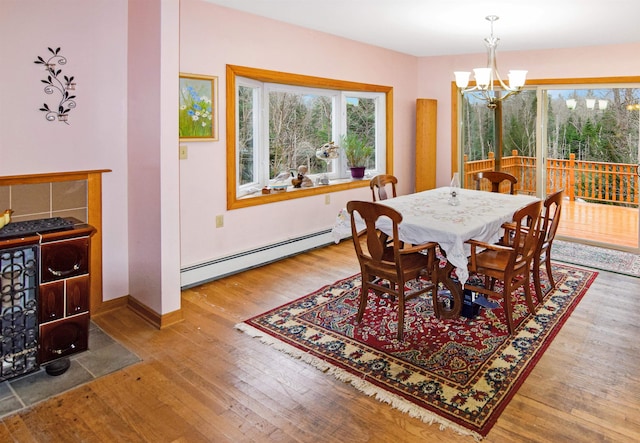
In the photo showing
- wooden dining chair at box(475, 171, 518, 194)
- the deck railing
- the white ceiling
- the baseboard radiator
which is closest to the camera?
the white ceiling

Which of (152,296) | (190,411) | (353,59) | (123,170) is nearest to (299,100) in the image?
(353,59)

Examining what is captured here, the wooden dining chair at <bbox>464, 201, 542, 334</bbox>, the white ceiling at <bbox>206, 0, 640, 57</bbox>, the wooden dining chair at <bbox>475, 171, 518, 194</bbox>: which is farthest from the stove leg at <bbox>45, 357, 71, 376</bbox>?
the wooden dining chair at <bbox>475, 171, 518, 194</bbox>

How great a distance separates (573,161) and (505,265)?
329 centimetres

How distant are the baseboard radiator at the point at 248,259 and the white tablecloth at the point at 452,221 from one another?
1183mm

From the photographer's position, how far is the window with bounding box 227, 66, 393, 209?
14.2 ft

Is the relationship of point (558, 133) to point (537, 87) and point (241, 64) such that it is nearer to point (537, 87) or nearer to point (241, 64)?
point (537, 87)

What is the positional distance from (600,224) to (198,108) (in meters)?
4.86

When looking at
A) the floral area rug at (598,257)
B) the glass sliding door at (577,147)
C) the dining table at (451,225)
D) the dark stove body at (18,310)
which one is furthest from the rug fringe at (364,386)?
the glass sliding door at (577,147)

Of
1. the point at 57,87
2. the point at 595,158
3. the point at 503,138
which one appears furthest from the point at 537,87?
the point at 57,87

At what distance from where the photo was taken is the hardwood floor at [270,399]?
2.06 metres

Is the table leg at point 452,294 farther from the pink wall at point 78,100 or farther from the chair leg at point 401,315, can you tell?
the pink wall at point 78,100

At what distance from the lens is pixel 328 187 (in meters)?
5.25

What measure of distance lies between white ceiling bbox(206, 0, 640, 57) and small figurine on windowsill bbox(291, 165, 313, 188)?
1.44 meters

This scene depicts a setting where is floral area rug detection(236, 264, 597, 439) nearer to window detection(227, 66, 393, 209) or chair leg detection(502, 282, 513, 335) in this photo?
chair leg detection(502, 282, 513, 335)
